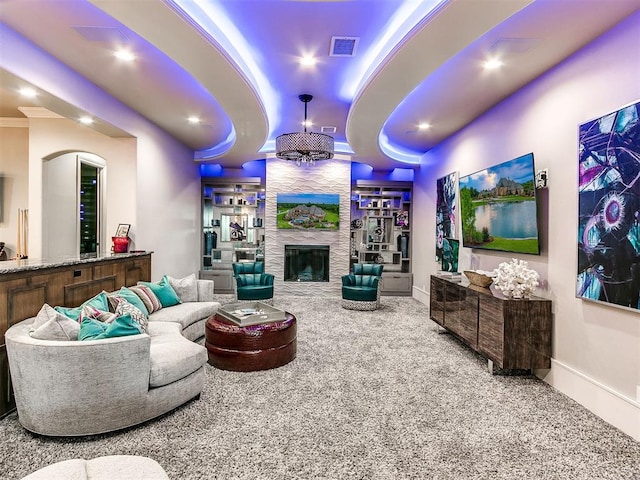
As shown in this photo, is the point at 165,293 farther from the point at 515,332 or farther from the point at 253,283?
the point at 515,332

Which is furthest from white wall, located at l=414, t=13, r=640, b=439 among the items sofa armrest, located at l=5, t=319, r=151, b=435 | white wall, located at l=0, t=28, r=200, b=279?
white wall, located at l=0, t=28, r=200, b=279

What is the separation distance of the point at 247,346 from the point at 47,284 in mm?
1898

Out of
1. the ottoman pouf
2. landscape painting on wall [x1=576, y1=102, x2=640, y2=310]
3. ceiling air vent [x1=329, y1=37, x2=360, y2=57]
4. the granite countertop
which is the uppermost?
ceiling air vent [x1=329, y1=37, x2=360, y2=57]

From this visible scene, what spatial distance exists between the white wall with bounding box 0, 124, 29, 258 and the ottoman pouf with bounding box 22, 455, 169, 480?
569 cm

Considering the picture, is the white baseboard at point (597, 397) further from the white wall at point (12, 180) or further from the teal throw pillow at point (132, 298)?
the white wall at point (12, 180)

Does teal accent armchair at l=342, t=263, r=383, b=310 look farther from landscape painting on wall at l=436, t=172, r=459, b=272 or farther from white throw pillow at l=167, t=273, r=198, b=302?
white throw pillow at l=167, t=273, r=198, b=302

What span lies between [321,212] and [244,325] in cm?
461

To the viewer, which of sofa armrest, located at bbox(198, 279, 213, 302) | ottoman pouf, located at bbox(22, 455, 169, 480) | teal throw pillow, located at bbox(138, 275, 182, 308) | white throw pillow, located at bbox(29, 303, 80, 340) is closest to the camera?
ottoman pouf, located at bbox(22, 455, 169, 480)

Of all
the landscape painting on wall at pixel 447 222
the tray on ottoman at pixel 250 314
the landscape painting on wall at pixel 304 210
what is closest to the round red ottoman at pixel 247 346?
the tray on ottoman at pixel 250 314

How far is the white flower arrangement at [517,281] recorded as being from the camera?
3.49 m

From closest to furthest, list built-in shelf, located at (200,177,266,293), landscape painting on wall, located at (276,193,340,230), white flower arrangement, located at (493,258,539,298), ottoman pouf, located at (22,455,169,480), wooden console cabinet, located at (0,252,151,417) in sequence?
1. ottoman pouf, located at (22,455,169,480)
2. wooden console cabinet, located at (0,252,151,417)
3. white flower arrangement, located at (493,258,539,298)
4. landscape painting on wall, located at (276,193,340,230)
5. built-in shelf, located at (200,177,266,293)

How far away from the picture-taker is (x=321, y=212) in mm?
7984

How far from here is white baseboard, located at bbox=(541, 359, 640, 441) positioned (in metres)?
2.60

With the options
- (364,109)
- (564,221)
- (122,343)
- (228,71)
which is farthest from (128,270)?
(564,221)
